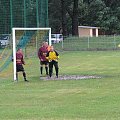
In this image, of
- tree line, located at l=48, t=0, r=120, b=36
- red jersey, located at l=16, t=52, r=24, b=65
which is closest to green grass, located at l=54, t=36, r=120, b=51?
tree line, located at l=48, t=0, r=120, b=36

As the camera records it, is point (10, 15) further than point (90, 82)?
Yes

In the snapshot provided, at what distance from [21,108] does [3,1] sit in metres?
19.3

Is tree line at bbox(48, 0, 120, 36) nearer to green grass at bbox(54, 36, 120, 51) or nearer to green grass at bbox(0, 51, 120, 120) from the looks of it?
green grass at bbox(54, 36, 120, 51)

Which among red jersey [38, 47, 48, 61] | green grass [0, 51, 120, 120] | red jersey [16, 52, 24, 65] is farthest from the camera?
red jersey [38, 47, 48, 61]

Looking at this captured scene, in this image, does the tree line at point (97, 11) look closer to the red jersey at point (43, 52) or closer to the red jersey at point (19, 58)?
the red jersey at point (43, 52)

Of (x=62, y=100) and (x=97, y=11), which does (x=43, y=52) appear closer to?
(x=62, y=100)

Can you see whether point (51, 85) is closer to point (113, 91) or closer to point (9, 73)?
point (113, 91)

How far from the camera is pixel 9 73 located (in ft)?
85.1

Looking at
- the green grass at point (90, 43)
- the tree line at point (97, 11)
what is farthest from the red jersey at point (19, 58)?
the tree line at point (97, 11)

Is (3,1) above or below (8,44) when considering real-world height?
above

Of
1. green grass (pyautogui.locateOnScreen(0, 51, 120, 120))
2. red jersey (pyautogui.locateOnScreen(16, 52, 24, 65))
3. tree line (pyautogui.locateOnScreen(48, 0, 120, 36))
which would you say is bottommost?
green grass (pyautogui.locateOnScreen(0, 51, 120, 120))

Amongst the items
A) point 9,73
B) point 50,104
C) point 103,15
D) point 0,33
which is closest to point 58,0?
point 103,15

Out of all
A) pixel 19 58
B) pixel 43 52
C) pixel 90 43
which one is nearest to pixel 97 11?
pixel 90 43

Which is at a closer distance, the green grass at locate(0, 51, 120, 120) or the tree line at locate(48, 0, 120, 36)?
the green grass at locate(0, 51, 120, 120)
